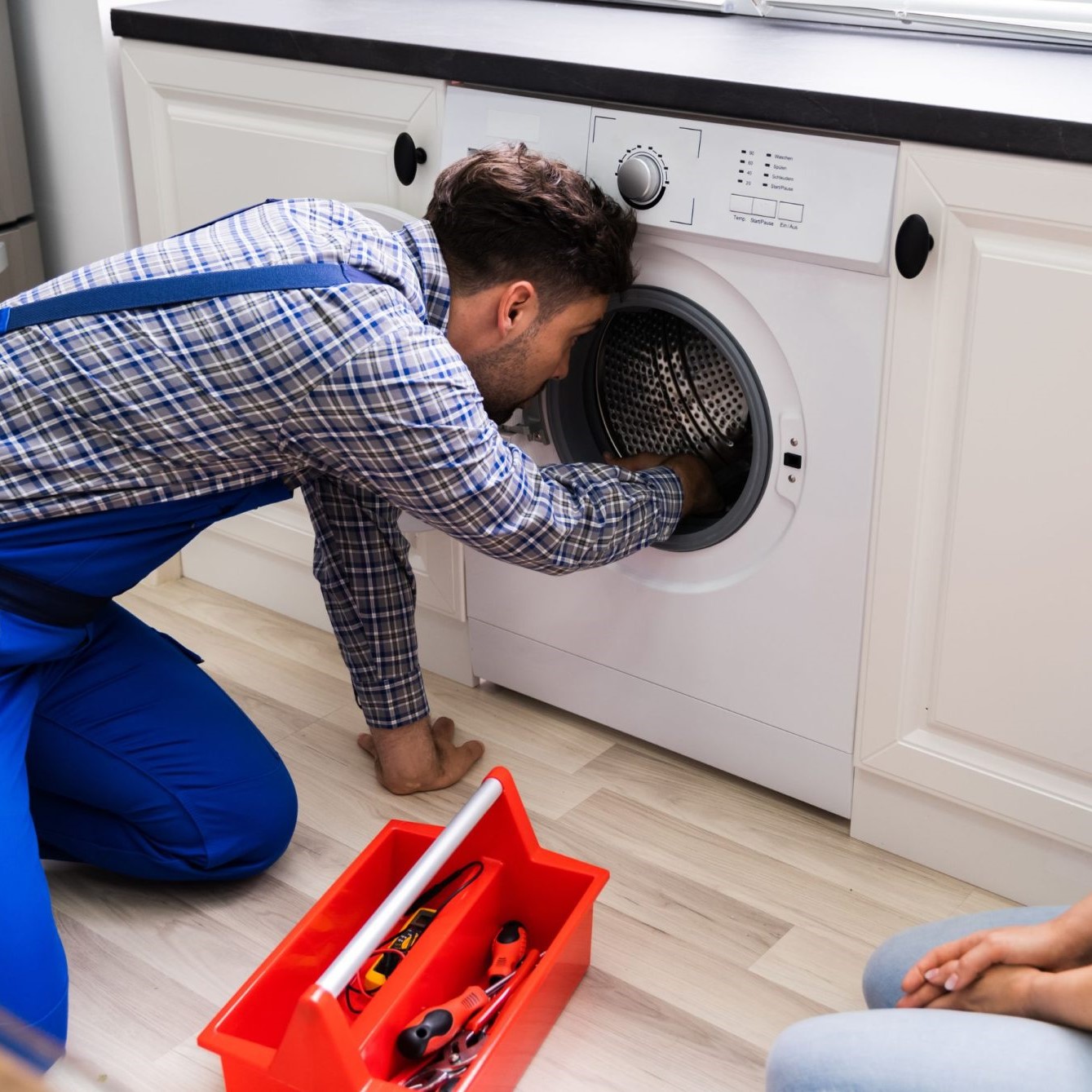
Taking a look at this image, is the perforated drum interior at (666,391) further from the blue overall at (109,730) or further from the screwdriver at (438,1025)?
the screwdriver at (438,1025)

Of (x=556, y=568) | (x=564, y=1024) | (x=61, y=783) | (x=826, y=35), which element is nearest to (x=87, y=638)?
(x=61, y=783)

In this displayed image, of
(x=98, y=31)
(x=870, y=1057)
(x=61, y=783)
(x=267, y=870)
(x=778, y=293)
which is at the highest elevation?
(x=98, y=31)

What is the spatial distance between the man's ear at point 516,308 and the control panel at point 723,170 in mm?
176

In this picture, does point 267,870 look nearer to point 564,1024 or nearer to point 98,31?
point 564,1024

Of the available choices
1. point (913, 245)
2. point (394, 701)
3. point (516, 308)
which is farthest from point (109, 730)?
point (913, 245)

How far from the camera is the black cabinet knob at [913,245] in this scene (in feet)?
4.43

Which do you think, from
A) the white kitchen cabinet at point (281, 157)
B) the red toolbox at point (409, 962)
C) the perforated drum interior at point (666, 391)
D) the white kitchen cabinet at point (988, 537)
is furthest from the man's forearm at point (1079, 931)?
the white kitchen cabinet at point (281, 157)

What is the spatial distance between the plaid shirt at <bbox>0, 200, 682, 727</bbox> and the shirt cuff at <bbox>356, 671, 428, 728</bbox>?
0.38 m

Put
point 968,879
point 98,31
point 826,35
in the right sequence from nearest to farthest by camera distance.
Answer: point 968,879 → point 826,35 → point 98,31

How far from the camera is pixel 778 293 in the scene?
1.49m

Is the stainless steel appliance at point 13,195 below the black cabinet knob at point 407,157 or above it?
below

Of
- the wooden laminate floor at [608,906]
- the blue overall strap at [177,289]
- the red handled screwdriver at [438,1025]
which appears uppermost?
the blue overall strap at [177,289]

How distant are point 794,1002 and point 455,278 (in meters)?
0.89

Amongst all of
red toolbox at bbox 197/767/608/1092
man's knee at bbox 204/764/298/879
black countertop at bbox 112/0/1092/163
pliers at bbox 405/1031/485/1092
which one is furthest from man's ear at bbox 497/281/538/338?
pliers at bbox 405/1031/485/1092
